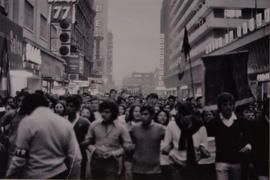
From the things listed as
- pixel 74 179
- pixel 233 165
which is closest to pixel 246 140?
pixel 233 165

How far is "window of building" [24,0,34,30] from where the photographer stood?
701 inches

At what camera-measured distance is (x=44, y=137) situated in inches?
160

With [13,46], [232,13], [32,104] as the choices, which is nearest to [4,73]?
[32,104]

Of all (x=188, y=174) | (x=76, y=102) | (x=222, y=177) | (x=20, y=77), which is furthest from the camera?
(x=20, y=77)

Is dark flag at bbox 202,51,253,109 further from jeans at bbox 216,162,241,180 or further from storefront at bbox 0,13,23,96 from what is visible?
storefront at bbox 0,13,23,96

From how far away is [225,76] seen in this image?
665 centimetres

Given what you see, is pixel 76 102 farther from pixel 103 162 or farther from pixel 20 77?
pixel 20 77

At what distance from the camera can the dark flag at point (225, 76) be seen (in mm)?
6648

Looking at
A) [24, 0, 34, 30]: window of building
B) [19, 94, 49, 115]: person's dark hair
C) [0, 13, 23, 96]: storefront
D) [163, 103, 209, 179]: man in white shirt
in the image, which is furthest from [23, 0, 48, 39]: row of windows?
[19, 94, 49, 115]: person's dark hair

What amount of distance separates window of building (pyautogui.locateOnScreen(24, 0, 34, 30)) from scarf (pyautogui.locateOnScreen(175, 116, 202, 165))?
1364 cm

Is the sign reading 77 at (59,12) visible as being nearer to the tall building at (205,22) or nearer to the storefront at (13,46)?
the storefront at (13,46)

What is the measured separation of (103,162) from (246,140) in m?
1.72

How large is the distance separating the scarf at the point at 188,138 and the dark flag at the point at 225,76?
1454 mm

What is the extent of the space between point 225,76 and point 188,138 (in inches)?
71.0
